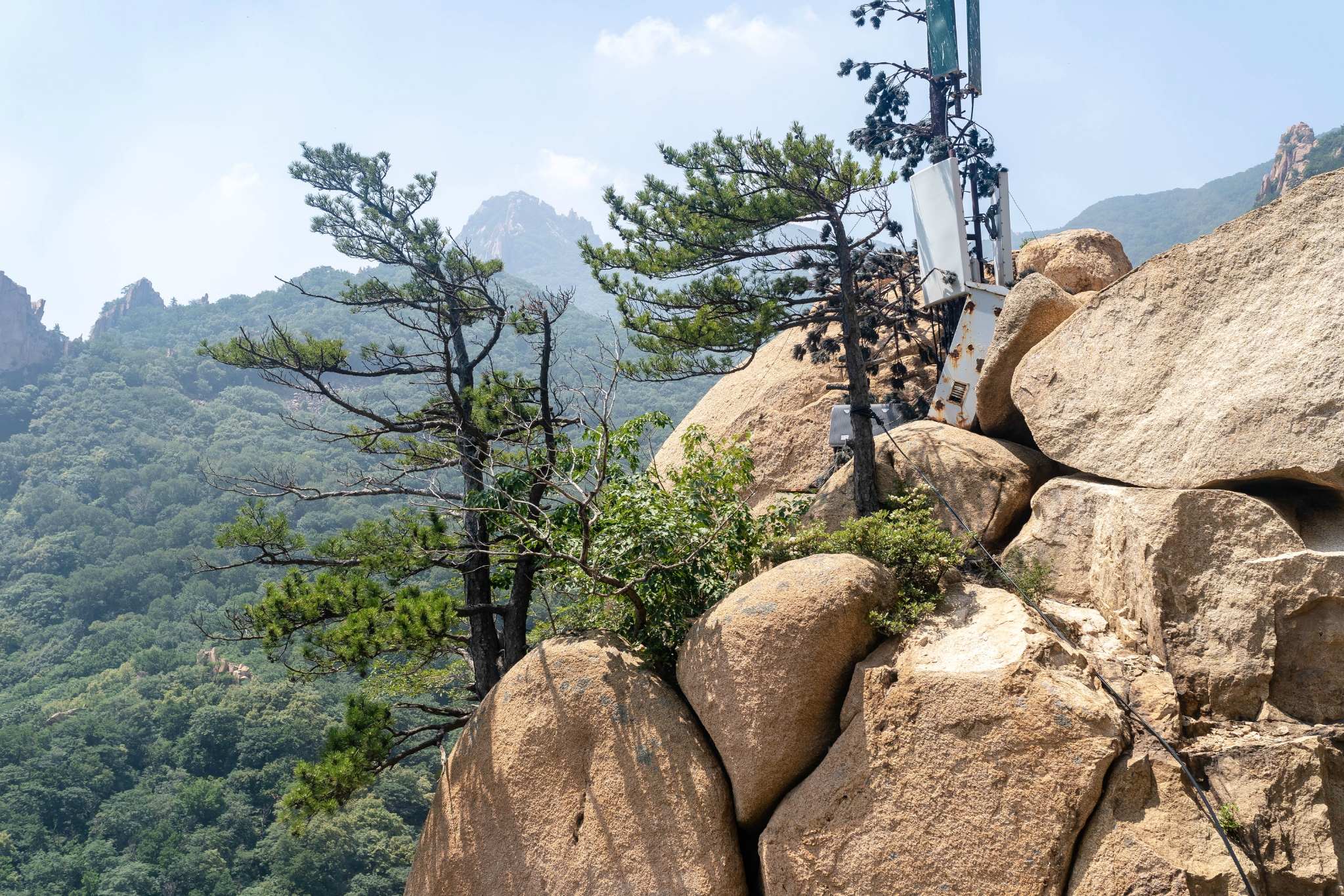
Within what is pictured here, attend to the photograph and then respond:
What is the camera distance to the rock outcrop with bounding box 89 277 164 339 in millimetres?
108000

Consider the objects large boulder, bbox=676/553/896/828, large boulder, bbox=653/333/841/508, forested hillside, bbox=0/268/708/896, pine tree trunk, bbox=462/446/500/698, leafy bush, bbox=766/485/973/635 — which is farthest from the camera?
forested hillside, bbox=0/268/708/896

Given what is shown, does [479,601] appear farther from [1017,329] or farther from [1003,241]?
[1003,241]

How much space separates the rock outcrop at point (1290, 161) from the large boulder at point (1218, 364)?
42.0m

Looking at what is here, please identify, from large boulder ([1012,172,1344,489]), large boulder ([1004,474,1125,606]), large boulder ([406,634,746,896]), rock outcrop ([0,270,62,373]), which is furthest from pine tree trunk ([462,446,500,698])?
rock outcrop ([0,270,62,373])

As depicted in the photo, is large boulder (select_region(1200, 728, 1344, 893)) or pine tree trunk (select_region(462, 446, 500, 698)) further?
pine tree trunk (select_region(462, 446, 500, 698))

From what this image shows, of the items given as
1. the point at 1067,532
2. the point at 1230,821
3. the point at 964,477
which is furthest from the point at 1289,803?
the point at 964,477

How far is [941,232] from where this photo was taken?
32.1 feet

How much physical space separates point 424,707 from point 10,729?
44.2 meters

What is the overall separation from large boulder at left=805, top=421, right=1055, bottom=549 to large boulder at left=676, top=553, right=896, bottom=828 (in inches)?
83.5

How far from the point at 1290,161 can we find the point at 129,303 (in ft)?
433

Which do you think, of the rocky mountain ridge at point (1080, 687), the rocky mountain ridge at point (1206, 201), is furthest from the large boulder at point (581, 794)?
the rocky mountain ridge at point (1206, 201)

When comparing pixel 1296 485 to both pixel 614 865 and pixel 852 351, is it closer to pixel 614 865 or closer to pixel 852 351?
pixel 852 351

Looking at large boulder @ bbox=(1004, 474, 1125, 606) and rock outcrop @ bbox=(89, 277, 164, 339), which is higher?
rock outcrop @ bbox=(89, 277, 164, 339)

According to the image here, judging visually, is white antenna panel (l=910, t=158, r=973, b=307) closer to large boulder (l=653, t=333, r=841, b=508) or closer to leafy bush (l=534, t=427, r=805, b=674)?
large boulder (l=653, t=333, r=841, b=508)
